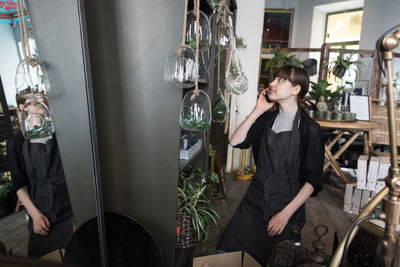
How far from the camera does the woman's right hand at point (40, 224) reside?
592mm

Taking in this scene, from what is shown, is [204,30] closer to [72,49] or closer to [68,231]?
[72,49]

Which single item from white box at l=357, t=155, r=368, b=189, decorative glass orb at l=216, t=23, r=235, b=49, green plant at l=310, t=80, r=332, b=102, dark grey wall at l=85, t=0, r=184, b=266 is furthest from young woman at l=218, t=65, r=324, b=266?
green plant at l=310, t=80, r=332, b=102

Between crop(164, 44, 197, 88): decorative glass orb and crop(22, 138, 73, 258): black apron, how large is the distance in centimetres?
43

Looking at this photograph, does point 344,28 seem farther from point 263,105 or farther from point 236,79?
point 236,79

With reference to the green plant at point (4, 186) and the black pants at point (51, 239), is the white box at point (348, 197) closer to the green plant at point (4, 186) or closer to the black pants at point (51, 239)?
the black pants at point (51, 239)

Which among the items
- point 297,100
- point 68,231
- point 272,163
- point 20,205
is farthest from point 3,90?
point 297,100

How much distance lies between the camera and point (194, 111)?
0.90 metres

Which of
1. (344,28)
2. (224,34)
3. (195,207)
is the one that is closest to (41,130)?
(224,34)

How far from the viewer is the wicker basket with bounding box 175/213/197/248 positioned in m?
1.37

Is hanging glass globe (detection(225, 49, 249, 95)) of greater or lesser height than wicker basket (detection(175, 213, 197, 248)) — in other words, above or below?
above

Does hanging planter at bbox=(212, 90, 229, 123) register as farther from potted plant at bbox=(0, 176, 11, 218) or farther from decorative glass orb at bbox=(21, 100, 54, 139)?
potted plant at bbox=(0, 176, 11, 218)

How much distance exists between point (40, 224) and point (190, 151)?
115 centimetres

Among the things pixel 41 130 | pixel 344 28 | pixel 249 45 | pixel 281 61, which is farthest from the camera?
pixel 344 28

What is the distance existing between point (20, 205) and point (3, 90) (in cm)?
25
